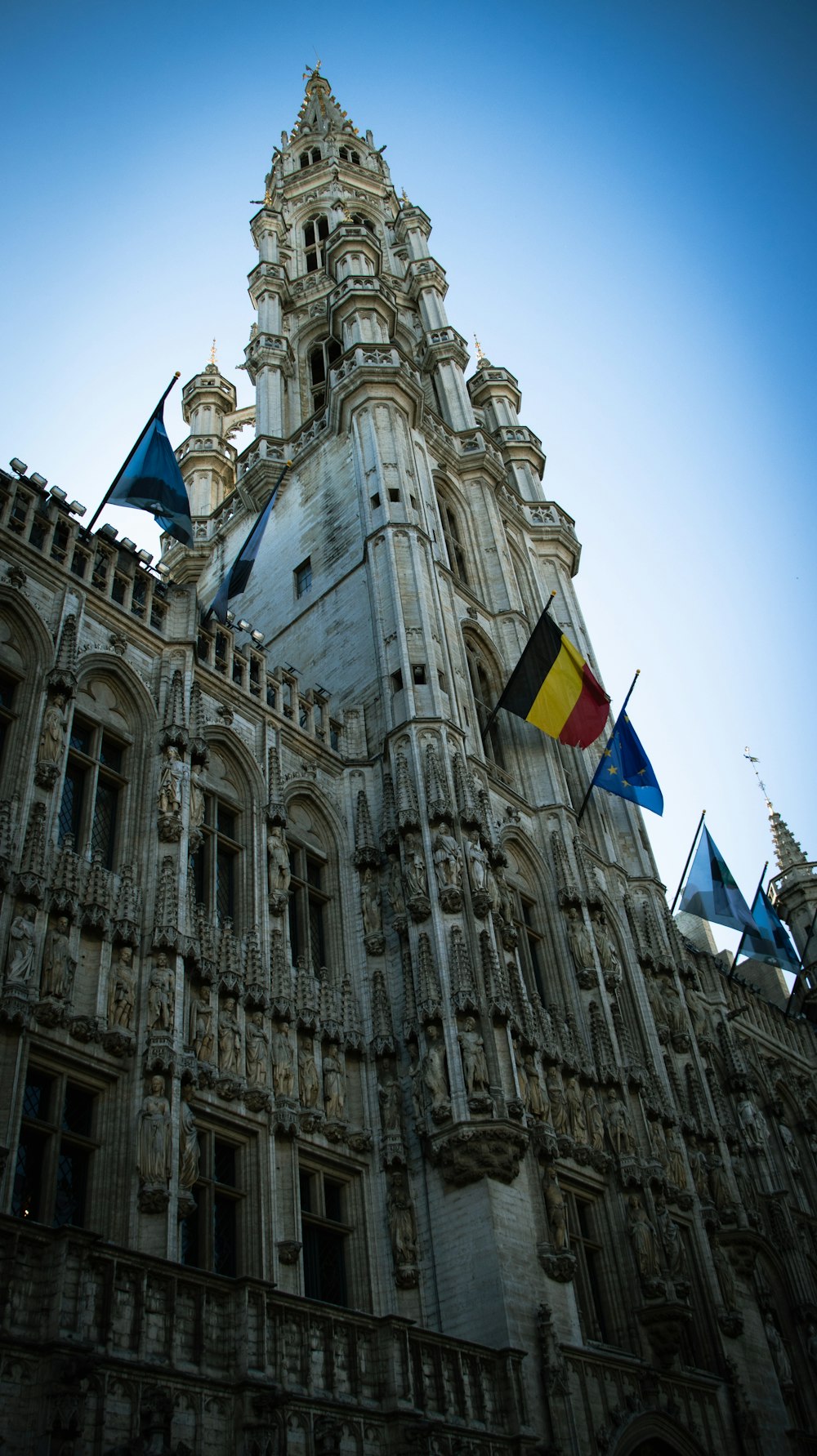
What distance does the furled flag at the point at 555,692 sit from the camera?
26750 millimetres

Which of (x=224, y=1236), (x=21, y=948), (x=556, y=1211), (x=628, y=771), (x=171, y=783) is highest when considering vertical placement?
(x=628, y=771)

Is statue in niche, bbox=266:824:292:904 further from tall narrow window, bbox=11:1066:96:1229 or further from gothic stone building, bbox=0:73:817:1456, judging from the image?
tall narrow window, bbox=11:1066:96:1229

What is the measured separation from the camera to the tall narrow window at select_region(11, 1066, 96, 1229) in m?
13.8

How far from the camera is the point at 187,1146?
603 inches

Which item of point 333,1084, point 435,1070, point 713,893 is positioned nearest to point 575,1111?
point 435,1070

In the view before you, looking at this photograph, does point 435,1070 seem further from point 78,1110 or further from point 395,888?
point 78,1110

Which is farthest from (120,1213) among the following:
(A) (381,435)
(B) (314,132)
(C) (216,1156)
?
(B) (314,132)

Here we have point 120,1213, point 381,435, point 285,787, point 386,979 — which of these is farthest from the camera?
point 381,435

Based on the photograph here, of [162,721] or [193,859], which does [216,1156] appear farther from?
[162,721]

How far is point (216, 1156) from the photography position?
16.5 metres

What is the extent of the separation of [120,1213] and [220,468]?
100ft

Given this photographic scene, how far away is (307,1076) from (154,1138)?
3638 mm

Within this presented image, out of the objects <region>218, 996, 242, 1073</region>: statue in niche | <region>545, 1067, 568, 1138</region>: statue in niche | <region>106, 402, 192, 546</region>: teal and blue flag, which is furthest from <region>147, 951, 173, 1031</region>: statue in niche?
<region>106, 402, 192, 546</region>: teal and blue flag

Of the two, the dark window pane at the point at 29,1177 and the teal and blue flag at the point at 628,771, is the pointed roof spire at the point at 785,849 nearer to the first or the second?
the teal and blue flag at the point at 628,771
